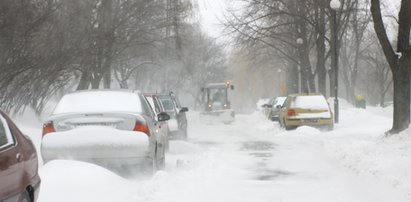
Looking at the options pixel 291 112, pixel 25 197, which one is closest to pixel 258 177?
pixel 25 197

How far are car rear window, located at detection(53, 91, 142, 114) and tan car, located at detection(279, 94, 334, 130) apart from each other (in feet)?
46.1

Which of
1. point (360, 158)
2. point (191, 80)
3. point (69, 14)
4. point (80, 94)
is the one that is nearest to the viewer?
point (80, 94)

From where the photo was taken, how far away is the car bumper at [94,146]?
392 inches

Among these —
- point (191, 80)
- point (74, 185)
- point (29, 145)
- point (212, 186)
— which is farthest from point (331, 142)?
point (191, 80)

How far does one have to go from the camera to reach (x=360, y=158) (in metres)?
13.3

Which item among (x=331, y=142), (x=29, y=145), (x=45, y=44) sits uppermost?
(x=45, y=44)

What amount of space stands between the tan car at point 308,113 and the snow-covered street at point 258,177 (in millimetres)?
6632

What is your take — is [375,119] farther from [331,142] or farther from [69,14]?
[69,14]

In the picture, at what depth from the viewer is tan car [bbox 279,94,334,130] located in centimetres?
2425

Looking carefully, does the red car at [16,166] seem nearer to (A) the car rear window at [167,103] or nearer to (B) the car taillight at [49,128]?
(B) the car taillight at [49,128]

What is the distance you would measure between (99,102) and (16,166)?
5.04 m

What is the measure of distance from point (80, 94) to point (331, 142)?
936 cm

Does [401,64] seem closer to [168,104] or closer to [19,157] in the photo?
[168,104]

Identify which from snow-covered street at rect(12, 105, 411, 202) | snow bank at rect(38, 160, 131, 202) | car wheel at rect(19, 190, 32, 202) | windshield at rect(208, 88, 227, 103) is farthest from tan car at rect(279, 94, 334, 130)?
windshield at rect(208, 88, 227, 103)
